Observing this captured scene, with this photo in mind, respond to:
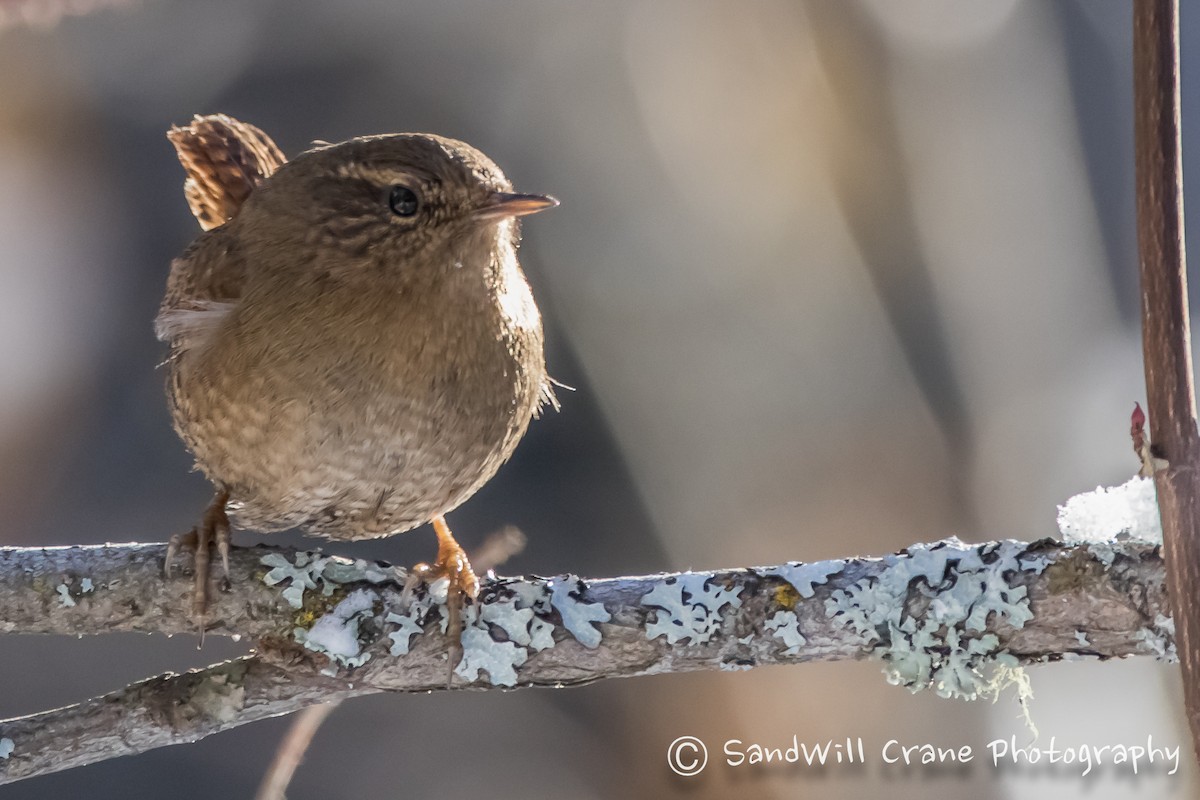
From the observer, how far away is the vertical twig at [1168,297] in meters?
1.14

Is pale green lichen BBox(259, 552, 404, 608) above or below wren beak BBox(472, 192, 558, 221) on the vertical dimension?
below

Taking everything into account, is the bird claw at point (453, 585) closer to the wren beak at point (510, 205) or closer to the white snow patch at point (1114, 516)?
the wren beak at point (510, 205)

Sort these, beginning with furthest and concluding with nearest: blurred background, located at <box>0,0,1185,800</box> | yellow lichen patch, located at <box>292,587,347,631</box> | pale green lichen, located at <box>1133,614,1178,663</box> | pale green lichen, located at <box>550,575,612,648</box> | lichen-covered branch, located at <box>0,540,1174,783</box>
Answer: blurred background, located at <box>0,0,1185,800</box>, yellow lichen patch, located at <box>292,587,347,631</box>, pale green lichen, located at <box>550,575,612,648</box>, lichen-covered branch, located at <box>0,540,1174,783</box>, pale green lichen, located at <box>1133,614,1178,663</box>

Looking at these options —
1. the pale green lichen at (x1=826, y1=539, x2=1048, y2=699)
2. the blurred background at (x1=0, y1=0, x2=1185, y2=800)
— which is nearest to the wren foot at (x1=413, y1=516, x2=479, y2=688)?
the pale green lichen at (x1=826, y1=539, x2=1048, y2=699)

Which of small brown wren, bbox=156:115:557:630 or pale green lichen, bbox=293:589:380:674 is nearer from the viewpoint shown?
pale green lichen, bbox=293:589:380:674

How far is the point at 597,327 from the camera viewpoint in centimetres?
518

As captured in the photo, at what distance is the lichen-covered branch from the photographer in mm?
2031

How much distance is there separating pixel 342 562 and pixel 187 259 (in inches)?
38.3

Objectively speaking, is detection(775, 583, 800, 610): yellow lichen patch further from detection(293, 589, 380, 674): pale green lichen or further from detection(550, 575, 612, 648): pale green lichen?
detection(293, 589, 380, 674): pale green lichen

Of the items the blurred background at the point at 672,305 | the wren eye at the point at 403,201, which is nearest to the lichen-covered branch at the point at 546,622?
the wren eye at the point at 403,201

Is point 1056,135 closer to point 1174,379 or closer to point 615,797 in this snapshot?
point 615,797

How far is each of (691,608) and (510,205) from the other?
0.90 metres

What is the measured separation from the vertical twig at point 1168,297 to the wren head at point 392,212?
1498 mm

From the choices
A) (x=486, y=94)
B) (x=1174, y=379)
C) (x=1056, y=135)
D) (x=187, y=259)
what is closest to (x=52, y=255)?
(x=486, y=94)
